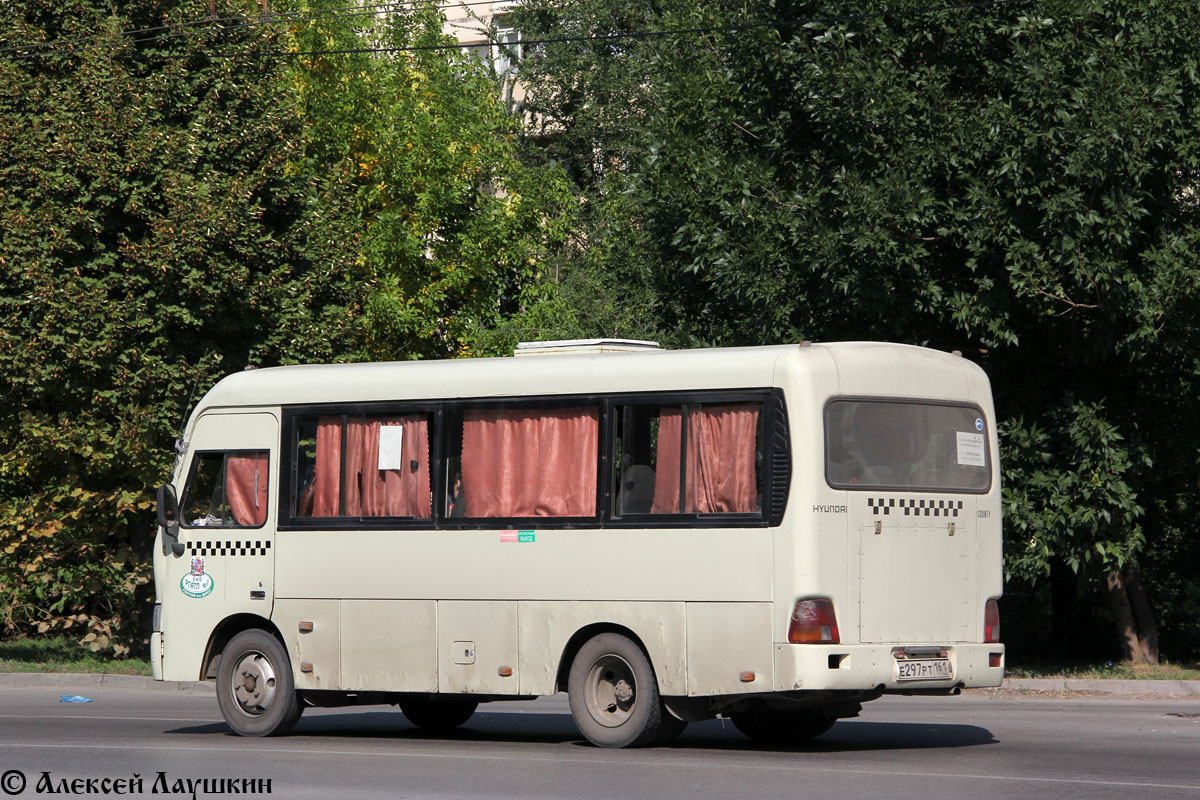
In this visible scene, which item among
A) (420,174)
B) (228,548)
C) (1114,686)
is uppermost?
(420,174)

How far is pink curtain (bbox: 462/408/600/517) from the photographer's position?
1307 centimetres

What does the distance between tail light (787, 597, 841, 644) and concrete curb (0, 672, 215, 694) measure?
39.8 ft

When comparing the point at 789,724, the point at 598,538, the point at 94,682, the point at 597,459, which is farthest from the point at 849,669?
the point at 94,682

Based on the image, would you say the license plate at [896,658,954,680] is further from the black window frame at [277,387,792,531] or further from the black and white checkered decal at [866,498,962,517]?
the black window frame at [277,387,792,531]

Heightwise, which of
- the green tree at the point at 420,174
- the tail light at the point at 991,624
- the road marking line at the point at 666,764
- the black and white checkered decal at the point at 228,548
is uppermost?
the green tree at the point at 420,174

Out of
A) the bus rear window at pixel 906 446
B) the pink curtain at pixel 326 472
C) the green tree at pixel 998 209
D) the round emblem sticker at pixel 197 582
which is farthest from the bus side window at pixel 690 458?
the green tree at pixel 998 209

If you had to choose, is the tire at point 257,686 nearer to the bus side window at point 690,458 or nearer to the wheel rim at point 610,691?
the wheel rim at point 610,691

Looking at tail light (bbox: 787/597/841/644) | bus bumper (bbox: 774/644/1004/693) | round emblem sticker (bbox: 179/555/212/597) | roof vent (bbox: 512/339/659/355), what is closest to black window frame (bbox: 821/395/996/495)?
tail light (bbox: 787/597/841/644)

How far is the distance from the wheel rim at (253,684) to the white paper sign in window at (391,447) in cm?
189

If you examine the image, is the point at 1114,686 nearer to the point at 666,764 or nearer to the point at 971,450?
the point at 971,450

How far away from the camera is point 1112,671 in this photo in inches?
853

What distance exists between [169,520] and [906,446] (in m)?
6.24

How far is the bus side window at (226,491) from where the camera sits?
14570mm

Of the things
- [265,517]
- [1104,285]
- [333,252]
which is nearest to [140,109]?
[333,252]
